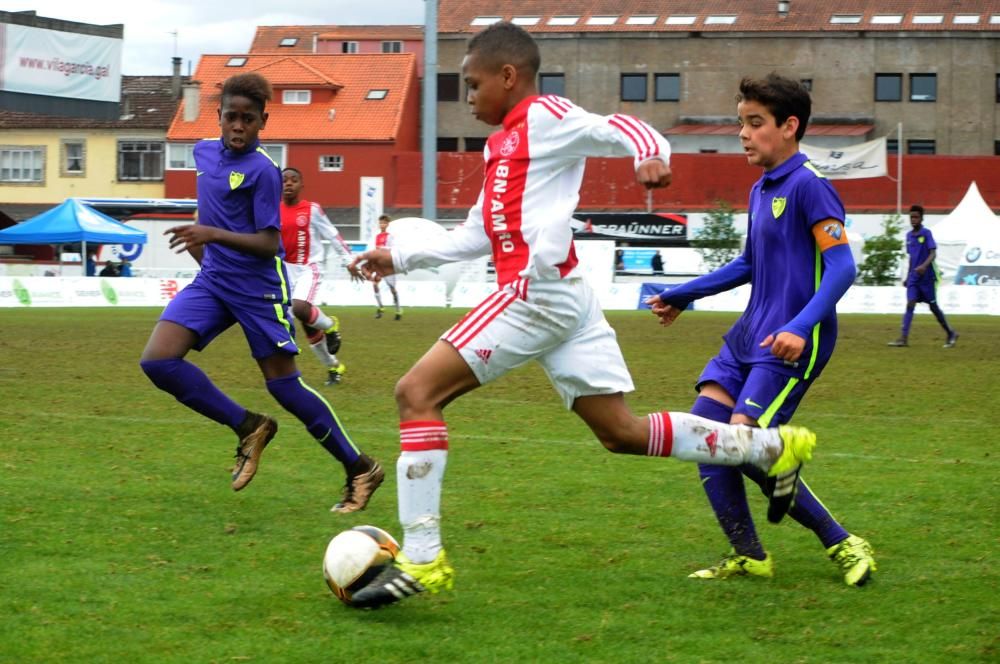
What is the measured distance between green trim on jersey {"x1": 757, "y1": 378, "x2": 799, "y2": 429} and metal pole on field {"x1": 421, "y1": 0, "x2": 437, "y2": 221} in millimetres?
22926

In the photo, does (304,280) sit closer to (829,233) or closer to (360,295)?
(829,233)

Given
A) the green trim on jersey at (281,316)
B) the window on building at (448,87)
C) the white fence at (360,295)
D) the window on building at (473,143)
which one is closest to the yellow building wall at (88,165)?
the window on building at (448,87)

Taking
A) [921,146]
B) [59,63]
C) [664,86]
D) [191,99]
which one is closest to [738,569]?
[59,63]

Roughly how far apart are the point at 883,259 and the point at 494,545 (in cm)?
3167

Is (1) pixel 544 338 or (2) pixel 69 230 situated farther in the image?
(2) pixel 69 230

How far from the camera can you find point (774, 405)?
536 centimetres

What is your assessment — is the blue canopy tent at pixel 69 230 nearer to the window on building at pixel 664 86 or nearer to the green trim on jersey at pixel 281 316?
the green trim on jersey at pixel 281 316

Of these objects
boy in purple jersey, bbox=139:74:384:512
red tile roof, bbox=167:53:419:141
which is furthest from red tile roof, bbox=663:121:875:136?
boy in purple jersey, bbox=139:74:384:512

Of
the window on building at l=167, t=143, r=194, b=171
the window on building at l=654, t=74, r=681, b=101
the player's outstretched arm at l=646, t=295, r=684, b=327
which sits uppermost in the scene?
the window on building at l=654, t=74, r=681, b=101

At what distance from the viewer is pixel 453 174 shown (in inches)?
2314

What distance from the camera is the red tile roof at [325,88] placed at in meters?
65.2

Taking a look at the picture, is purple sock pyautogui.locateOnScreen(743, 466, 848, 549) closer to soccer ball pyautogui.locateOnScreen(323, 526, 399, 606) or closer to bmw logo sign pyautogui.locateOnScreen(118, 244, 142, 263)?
soccer ball pyautogui.locateOnScreen(323, 526, 399, 606)

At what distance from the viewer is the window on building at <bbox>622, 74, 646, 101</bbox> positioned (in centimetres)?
6631

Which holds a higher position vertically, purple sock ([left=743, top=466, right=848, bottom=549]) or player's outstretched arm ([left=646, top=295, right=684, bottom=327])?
player's outstretched arm ([left=646, top=295, right=684, bottom=327])
